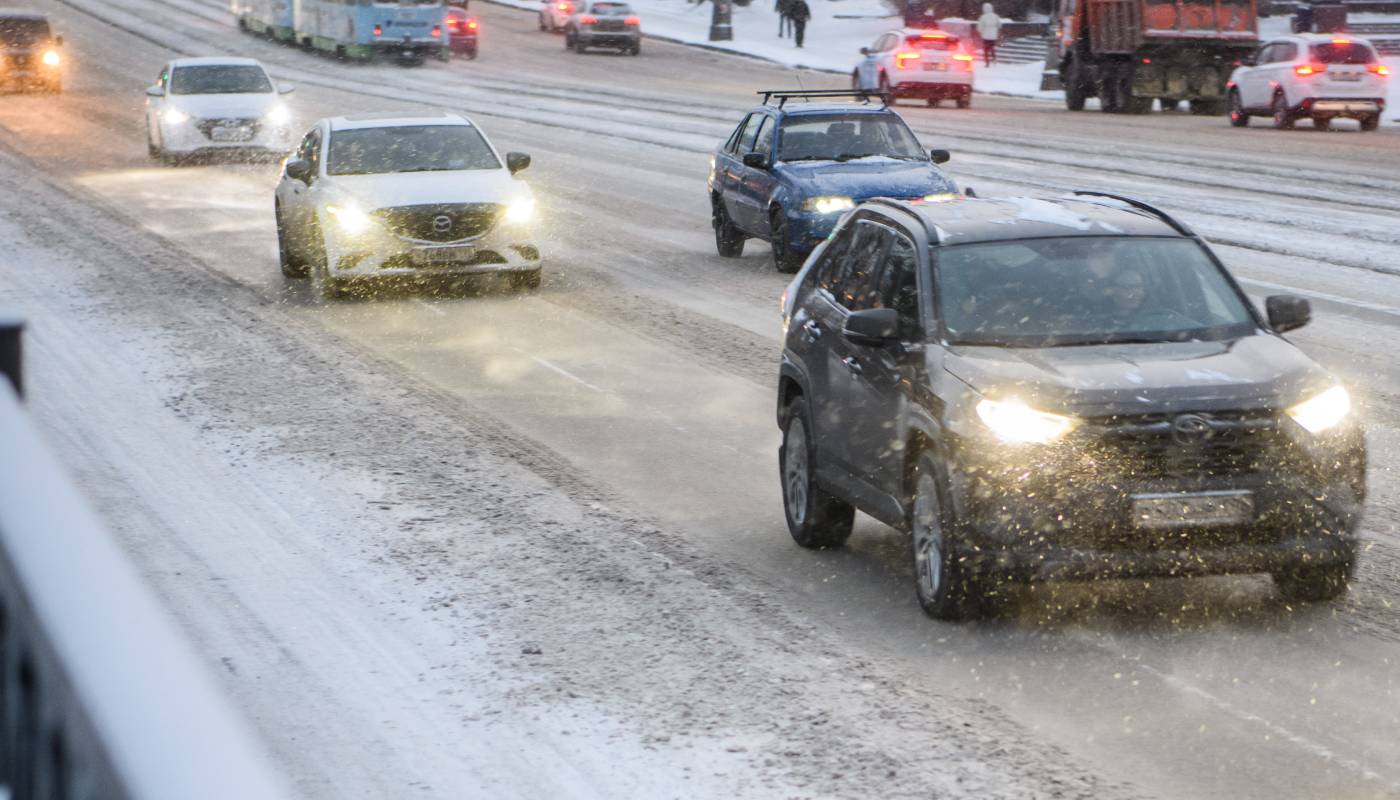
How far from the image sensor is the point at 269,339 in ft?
49.2

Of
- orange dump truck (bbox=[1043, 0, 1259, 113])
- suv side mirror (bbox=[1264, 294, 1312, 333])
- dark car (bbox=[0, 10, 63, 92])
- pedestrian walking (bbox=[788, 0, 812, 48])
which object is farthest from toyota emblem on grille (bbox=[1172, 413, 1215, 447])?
pedestrian walking (bbox=[788, 0, 812, 48])

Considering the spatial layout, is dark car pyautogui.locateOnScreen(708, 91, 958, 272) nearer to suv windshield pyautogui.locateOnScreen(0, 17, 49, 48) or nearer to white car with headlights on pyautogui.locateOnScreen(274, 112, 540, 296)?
white car with headlights on pyautogui.locateOnScreen(274, 112, 540, 296)

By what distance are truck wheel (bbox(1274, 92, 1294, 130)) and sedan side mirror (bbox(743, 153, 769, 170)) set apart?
64.4 feet

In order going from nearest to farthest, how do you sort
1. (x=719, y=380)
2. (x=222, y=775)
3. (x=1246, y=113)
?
(x=222, y=775), (x=719, y=380), (x=1246, y=113)

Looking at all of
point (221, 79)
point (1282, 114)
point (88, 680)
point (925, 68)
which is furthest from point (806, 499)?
point (925, 68)

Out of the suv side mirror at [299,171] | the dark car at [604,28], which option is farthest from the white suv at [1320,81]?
the dark car at [604,28]

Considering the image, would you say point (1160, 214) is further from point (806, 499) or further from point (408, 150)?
point (408, 150)

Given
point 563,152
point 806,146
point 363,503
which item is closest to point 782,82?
point 563,152

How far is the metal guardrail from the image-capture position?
1950mm

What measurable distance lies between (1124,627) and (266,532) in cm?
381

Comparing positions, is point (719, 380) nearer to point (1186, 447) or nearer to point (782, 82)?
point (1186, 447)

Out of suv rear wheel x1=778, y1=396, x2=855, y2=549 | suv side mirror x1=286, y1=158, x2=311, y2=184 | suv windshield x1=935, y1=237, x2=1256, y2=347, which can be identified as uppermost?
suv windshield x1=935, y1=237, x2=1256, y2=347

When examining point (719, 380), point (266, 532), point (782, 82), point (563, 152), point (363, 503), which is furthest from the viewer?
point (782, 82)

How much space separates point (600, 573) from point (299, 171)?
34.1ft
